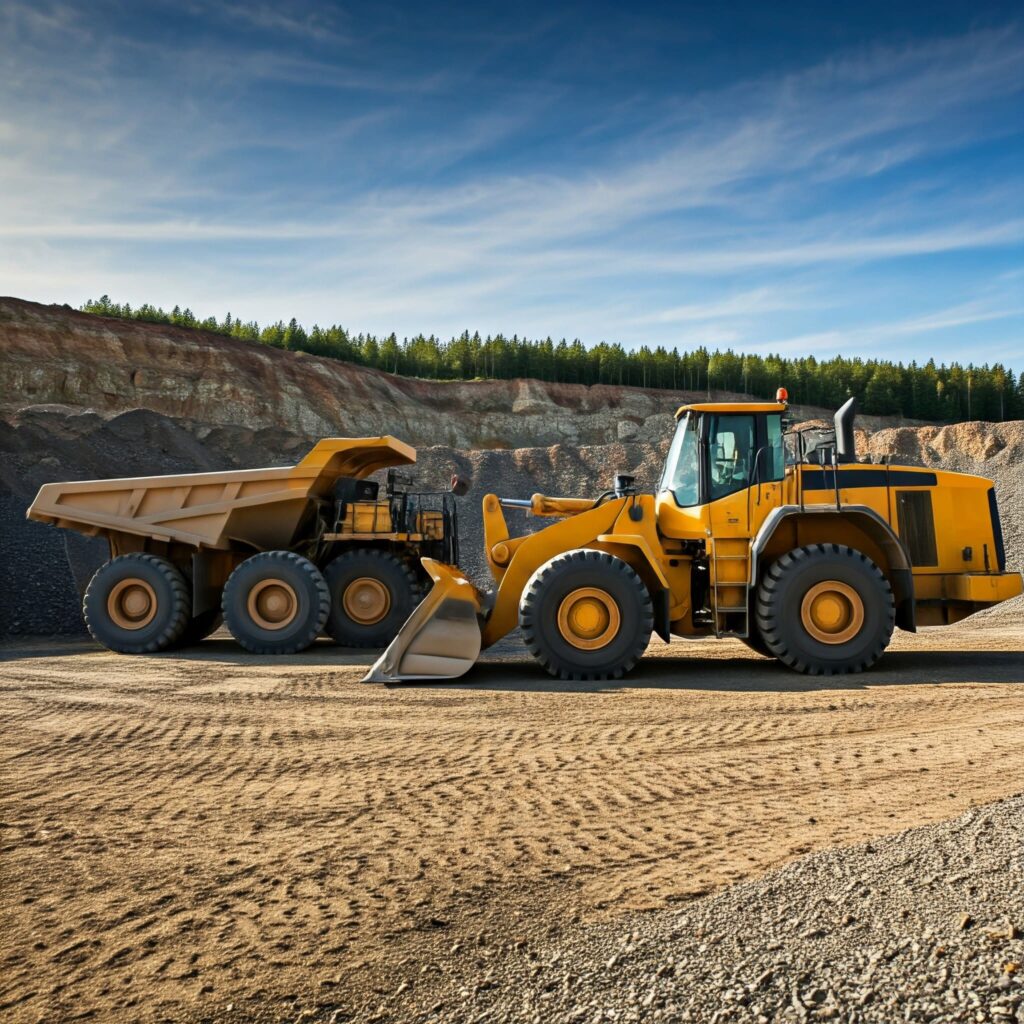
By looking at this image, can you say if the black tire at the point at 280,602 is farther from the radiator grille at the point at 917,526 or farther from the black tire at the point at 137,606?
the radiator grille at the point at 917,526

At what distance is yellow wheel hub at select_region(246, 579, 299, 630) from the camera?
1125 centimetres

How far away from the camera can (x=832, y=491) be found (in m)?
8.61

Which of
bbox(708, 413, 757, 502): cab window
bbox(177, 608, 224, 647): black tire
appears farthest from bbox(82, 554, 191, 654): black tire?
bbox(708, 413, 757, 502): cab window

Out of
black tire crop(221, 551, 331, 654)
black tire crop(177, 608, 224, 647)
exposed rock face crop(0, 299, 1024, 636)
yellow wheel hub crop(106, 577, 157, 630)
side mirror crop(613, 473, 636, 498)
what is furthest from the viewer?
exposed rock face crop(0, 299, 1024, 636)

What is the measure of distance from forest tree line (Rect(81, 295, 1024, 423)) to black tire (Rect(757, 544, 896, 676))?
53748 mm

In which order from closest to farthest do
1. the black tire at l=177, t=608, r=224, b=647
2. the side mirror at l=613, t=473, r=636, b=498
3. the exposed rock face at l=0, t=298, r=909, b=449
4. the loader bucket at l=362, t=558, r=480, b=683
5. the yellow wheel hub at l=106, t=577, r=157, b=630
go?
the loader bucket at l=362, t=558, r=480, b=683, the side mirror at l=613, t=473, r=636, b=498, the yellow wheel hub at l=106, t=577, r=157, b=630, the black tire at l=177, t=608, r=224, b=647, the exposed rock face at l=0, t=298, r=909, b=449

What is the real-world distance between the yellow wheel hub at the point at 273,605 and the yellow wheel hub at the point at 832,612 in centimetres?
634

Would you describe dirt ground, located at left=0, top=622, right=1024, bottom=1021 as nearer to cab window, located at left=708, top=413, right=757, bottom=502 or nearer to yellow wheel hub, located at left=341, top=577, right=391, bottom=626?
cab window, located at left=708, top=413, right=757, bottom=502

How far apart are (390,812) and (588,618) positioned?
442 cm

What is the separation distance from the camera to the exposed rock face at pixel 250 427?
19.4 metres

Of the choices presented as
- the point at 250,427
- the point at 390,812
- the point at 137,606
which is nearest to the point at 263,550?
the point at 137,606

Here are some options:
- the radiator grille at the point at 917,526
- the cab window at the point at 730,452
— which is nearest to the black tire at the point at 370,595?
the cab window at the point at 730,452

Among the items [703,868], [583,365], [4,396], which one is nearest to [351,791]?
[703,868]

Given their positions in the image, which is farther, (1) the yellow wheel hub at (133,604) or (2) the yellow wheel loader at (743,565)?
(1) the yellow wheel hub at (133,604)
